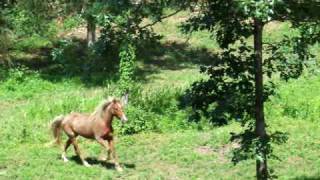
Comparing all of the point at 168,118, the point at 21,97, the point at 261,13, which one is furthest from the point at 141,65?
the point at 261,13

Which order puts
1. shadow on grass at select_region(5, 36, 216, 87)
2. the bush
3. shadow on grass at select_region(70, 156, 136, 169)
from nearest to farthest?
shadow on grass at select_region(70, 156, 136, 169) < shadow on grass at select_region(5, 36, 216, 87) < the bush

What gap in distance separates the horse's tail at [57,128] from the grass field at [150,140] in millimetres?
490

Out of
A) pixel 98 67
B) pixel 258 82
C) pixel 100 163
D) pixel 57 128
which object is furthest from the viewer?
pixel 98 67

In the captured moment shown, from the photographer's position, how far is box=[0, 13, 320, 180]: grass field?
597 inches

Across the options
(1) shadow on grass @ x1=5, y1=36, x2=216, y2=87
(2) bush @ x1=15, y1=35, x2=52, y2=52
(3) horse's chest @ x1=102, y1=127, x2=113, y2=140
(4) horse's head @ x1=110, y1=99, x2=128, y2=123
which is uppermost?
(2) bush @ x1=15, y1=35, x2=52, y2=52

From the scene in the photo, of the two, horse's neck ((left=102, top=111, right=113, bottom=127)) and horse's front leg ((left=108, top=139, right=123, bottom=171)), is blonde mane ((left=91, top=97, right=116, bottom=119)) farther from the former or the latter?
horse's front leg ((left=108, top=139, right=123, bottom=171))

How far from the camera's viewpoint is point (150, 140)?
18328 mm

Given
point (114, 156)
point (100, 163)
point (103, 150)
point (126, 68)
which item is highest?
point (126, 68)

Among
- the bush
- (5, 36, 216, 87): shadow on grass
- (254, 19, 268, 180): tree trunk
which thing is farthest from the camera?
the bush

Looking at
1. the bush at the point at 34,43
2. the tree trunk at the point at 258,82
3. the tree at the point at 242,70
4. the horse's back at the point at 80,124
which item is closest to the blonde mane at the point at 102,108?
the horse's back at the point at 80,124

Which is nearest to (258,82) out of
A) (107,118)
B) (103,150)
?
(107,118)

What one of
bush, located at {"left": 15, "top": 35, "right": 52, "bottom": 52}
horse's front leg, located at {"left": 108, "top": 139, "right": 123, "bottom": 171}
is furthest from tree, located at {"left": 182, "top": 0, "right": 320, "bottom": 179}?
bush, located at {"left": 15, "top": 35, "right": 52, "bottom": 52}

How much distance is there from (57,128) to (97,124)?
4.89 feet

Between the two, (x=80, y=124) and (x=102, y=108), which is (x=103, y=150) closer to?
(x=80, y=124)
